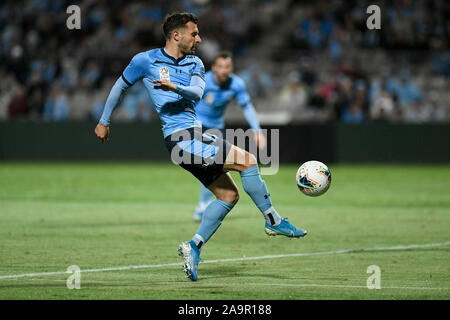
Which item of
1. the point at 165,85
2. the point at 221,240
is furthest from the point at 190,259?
the point at 221,240

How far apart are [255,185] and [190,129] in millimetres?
876

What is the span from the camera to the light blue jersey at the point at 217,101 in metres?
13.8

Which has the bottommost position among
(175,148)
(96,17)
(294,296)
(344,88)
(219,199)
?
(294,296)

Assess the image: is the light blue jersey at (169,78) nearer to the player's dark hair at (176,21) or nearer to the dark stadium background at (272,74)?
the player's dark hair at (176,21)

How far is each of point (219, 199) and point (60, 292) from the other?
2.03 meters

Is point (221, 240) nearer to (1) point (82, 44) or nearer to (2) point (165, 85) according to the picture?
(2) point (165, 85)

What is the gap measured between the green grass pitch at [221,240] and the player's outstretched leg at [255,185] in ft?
1.38

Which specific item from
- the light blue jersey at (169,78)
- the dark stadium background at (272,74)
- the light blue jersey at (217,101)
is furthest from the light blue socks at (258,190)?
the dark stadium background at (272,74)

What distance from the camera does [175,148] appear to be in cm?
827

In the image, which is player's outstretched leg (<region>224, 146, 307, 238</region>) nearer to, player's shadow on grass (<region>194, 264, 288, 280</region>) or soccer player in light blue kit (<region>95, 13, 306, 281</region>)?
soccer player in light blue kit (<region>95, 13, 306, 281</region>)

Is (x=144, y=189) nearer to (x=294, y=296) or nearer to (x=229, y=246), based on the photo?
(x=229, y=246)

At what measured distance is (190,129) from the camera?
27.2 feet

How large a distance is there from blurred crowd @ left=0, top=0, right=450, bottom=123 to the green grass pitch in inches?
193
